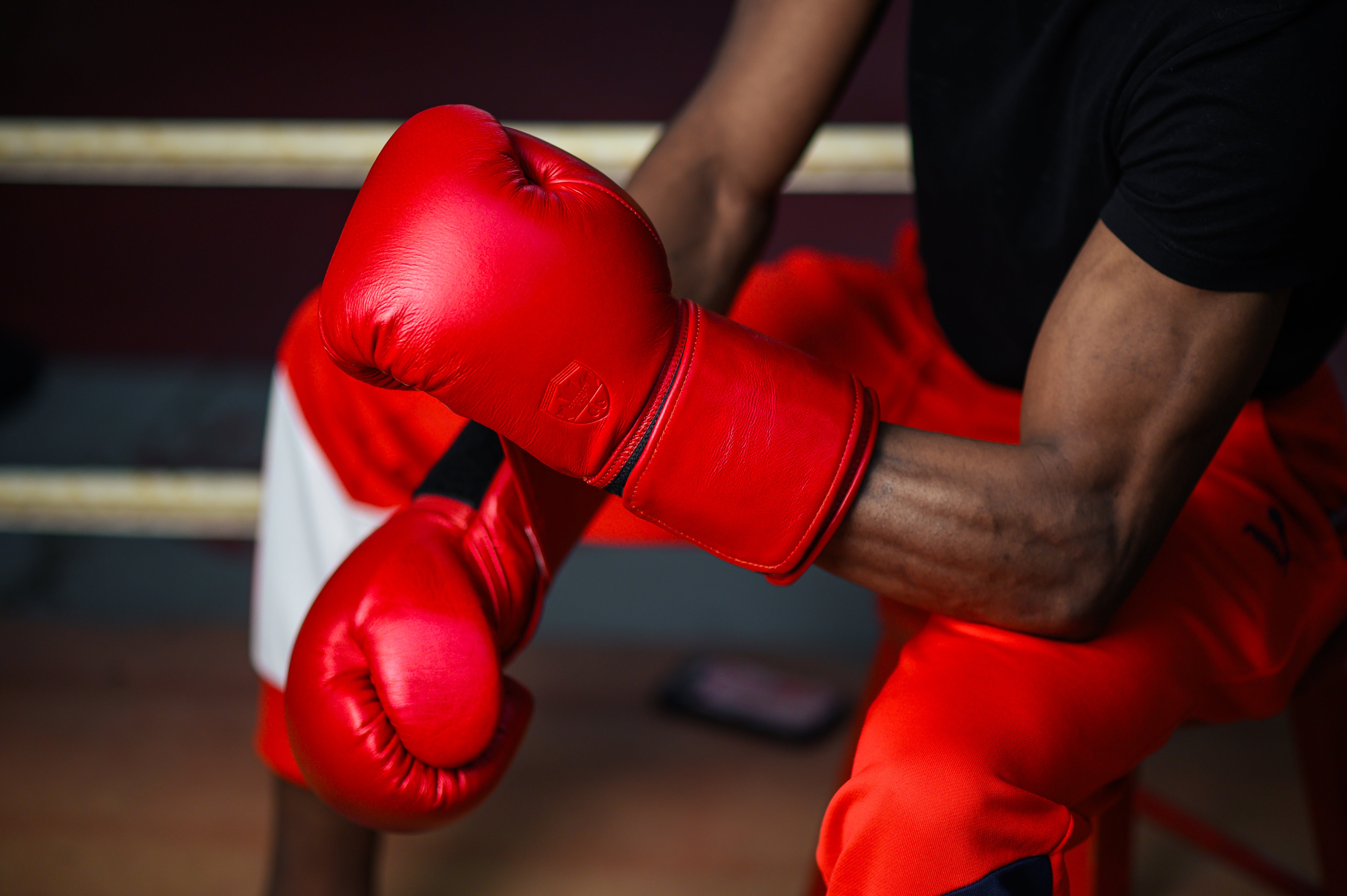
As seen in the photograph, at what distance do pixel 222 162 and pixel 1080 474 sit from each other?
166 cm

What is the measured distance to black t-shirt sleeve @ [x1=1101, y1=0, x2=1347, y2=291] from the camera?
2.28 feet

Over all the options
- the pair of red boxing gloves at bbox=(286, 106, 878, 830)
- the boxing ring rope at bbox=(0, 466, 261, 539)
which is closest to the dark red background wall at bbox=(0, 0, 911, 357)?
the boxing ring rope at bbox=(0, 466, 261, 539)

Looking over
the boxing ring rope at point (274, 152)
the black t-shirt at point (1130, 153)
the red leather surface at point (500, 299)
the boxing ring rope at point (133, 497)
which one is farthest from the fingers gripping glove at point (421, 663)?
the boxing ring rope at point (133, 497)

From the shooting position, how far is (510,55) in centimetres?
183

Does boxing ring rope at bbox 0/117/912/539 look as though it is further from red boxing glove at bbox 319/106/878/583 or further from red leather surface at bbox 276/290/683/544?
red boxing glove at bbox 319/106/878/583

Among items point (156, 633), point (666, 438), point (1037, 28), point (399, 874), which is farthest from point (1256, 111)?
point (156, 633)

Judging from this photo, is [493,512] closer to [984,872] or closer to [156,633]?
[984,872]

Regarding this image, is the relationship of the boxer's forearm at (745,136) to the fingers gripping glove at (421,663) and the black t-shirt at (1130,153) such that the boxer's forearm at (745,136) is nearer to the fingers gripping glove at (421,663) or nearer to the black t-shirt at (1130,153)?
the black t-shirt at (1130,153)

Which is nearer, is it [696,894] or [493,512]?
[493,512]

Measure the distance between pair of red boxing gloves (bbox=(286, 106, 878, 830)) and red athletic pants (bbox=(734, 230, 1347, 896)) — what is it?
0.49ft

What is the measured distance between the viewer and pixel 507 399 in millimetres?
667

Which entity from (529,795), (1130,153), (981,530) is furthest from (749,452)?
(529,795)

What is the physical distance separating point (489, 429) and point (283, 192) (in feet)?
4.07

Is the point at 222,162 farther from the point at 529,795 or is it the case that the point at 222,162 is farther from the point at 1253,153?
the point at 1253,153
